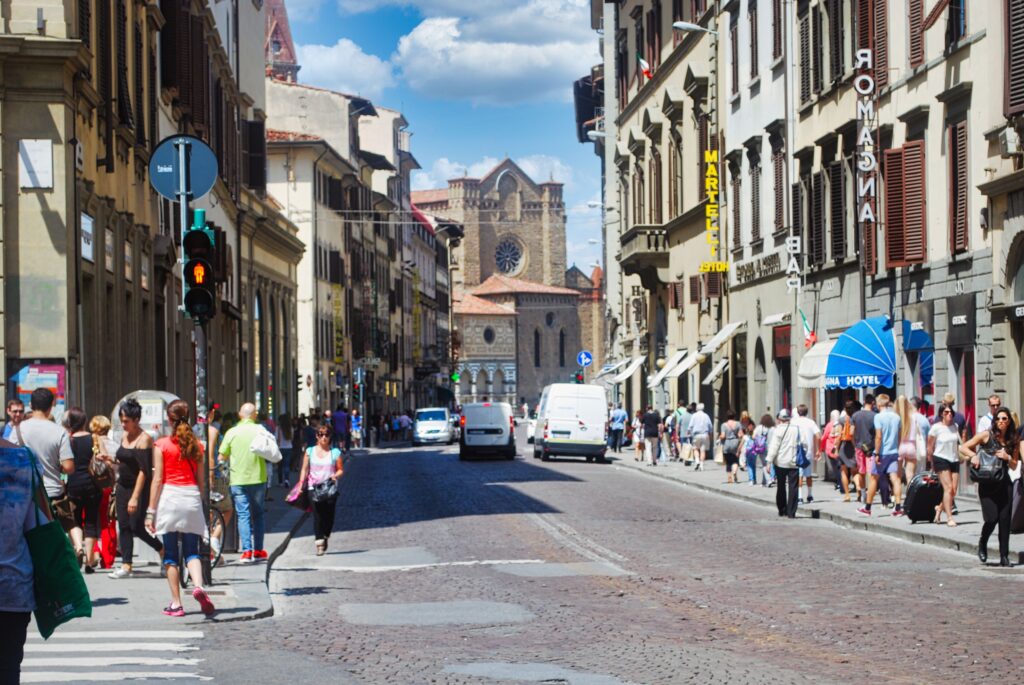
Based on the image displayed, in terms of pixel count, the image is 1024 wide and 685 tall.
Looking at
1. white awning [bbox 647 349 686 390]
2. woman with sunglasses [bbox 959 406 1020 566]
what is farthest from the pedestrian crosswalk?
white awning [bbox 647 349 686 390]

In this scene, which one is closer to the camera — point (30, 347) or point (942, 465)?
point (30, 347)

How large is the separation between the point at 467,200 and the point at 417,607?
16422 centimetres

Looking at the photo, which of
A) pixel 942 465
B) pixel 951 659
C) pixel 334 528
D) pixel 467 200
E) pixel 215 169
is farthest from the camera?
pixel 467 200

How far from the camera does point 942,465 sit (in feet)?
79.1

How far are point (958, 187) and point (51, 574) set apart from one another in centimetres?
2411

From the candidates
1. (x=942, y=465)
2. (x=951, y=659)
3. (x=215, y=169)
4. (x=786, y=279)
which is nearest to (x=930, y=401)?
Result: (x=942, y=465)

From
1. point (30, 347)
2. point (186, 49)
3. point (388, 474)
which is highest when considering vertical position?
point (186, 49)

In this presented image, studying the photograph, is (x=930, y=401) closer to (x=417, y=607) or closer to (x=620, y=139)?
(x=417, y=607)

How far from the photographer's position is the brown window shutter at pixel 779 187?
4206 centimetres

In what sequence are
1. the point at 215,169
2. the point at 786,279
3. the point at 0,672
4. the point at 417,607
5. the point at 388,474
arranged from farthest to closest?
the point at 388,474
the point at 786,279
the point at 215,169
the point at 417,607
the point at 0,672

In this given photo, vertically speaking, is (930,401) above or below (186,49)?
below

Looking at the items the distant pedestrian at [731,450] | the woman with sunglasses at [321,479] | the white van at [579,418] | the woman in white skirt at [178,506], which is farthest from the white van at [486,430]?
the woman in white skirt at [178,506]

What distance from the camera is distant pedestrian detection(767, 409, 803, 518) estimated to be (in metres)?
27.1

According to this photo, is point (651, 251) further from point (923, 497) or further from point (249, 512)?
point (249, 512)
